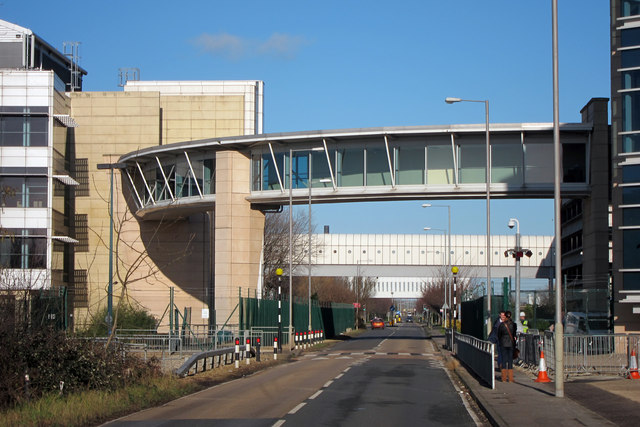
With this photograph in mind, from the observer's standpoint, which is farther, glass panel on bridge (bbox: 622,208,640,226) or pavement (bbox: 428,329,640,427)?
glass panel on bridge (bbox: 622,208,640,226)

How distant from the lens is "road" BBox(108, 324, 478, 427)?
14.6m

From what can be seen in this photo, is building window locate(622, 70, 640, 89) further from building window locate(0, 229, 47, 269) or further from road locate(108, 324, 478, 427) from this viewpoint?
building window locate(0, 229, 47, 269)

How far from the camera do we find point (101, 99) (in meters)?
61.5

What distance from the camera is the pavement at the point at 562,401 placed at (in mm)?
14000

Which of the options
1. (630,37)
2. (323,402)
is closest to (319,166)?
(630,37)

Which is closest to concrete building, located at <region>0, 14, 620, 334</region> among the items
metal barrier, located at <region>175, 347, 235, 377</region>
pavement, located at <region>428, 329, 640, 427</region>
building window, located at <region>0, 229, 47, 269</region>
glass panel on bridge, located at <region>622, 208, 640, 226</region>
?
building window, located at <region>0, 229, 47, 269</region>

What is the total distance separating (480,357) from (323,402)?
21.9ft

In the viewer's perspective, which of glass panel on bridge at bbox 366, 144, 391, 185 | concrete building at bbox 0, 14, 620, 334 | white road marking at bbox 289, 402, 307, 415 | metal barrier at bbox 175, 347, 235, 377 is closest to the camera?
white road marking at bbox 289, 402, 307, 415

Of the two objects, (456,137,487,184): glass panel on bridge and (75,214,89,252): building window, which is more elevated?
(456,137,487,184): glass panel on bridge

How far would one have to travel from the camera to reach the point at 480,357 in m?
22.7

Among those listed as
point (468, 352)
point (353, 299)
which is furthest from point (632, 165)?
point (353, 299)

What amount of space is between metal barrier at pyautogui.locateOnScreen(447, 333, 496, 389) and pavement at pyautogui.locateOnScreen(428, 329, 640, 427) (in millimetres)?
289

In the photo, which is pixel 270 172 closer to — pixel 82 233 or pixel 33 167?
pixel 33 167

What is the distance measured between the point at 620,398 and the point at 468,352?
10204 mm
